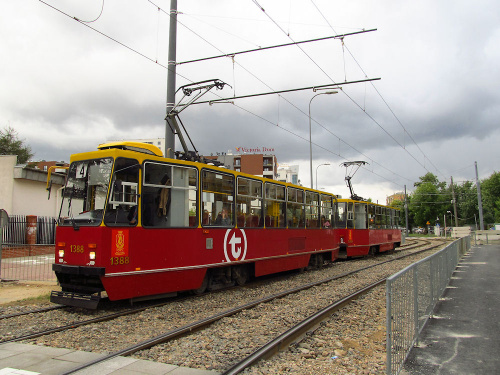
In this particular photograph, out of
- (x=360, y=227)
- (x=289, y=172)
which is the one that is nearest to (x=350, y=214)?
(x=360, y=227)

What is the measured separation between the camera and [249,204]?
10844 millimetres

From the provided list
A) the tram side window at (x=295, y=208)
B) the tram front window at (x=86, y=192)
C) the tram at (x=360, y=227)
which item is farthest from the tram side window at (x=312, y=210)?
the tram front window at (x=86, y=192)

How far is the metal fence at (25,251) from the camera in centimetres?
1327

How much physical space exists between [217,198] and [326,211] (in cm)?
767

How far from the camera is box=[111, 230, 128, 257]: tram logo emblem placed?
723cm

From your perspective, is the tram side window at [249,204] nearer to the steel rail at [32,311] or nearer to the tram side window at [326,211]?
the steel rail at [32,311]

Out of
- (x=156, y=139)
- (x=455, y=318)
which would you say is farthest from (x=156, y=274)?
(x=156, y=139)

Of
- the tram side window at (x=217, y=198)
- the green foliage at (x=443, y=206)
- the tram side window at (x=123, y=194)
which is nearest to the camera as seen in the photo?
the tram side window at (x=123, y=194)

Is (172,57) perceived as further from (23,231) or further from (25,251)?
(23,231)

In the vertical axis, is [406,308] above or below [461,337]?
above

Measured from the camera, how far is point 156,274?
313 inches

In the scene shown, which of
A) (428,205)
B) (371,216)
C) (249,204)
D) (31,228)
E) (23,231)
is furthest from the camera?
(428,205)

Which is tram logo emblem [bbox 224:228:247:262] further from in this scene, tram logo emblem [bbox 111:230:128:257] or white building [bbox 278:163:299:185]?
white building [bbox 278:163:299:185]

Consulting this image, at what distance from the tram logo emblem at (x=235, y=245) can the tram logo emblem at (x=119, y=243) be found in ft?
9.59
